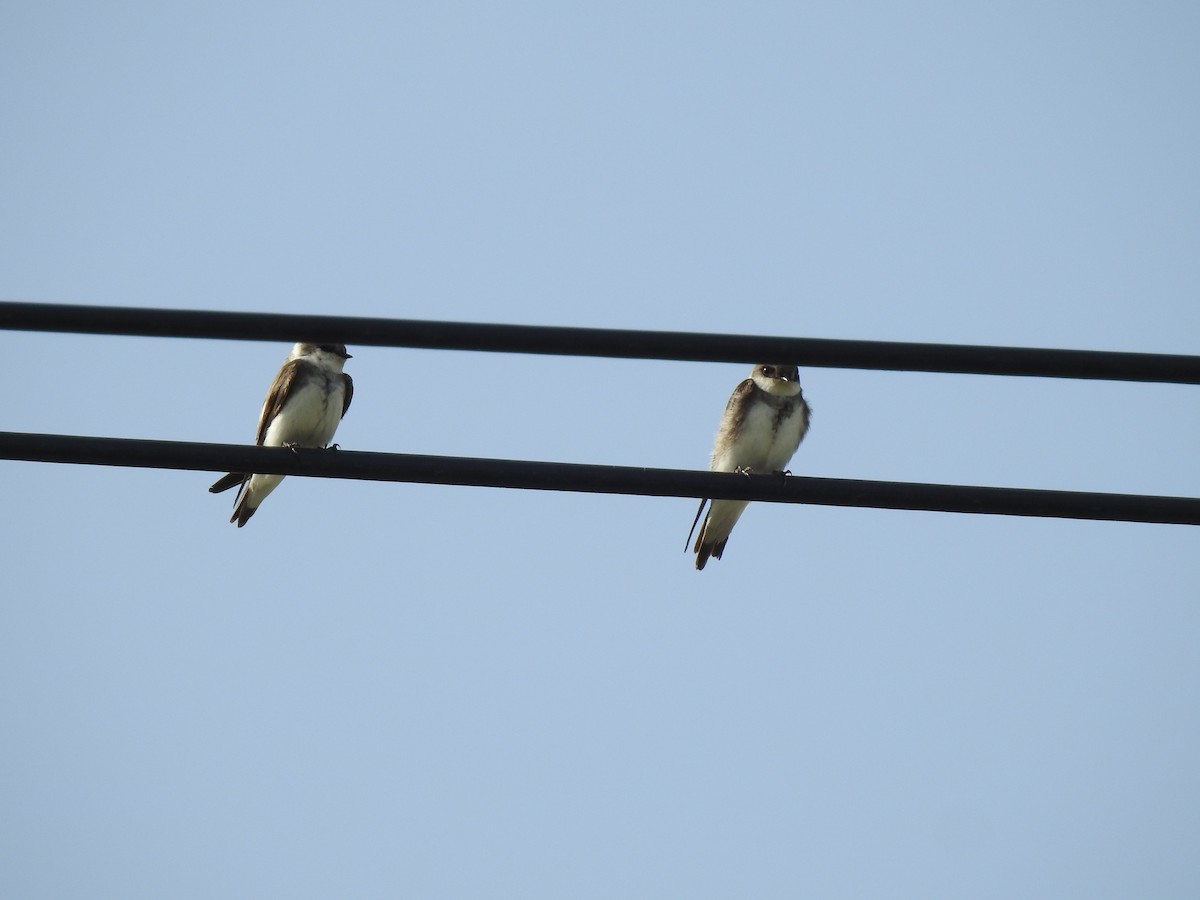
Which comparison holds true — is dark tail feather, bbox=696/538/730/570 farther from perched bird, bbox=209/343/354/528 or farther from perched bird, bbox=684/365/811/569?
perched bird, bbox=209/343/354/528

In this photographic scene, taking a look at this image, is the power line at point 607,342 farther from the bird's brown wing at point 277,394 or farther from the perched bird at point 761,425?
the bird's brown wing at point 277,394

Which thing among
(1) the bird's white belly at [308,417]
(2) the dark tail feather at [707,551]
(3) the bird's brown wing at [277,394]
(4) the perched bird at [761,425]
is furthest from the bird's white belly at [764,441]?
(3) the bird's brown wing at [277,394]

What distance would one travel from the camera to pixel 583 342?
12.7ft

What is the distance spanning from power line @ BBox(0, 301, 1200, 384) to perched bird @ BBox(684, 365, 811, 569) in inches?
204

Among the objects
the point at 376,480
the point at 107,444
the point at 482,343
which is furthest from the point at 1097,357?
the point at 107,444

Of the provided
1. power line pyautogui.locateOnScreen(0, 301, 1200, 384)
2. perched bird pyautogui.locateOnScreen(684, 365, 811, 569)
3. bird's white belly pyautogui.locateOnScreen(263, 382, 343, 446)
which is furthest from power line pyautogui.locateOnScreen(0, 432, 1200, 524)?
bird's white belly pyautogui.locateOnScreen(263, 382, 343, 446)

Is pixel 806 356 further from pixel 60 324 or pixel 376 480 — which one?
pixel 60 324

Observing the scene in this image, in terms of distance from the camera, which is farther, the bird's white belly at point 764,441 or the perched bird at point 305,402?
the perched bird at point 305,402

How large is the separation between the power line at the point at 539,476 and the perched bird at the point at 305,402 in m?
5.37

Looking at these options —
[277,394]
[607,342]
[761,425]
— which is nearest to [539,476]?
[607,342]

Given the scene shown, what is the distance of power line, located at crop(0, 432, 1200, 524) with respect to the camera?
4059mm

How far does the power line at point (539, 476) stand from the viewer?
160 inches

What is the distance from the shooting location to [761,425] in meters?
9.23

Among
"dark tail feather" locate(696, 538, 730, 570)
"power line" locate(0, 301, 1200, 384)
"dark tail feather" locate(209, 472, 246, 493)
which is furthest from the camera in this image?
"dark tail feather" locate(696, 538, 730, 570)
